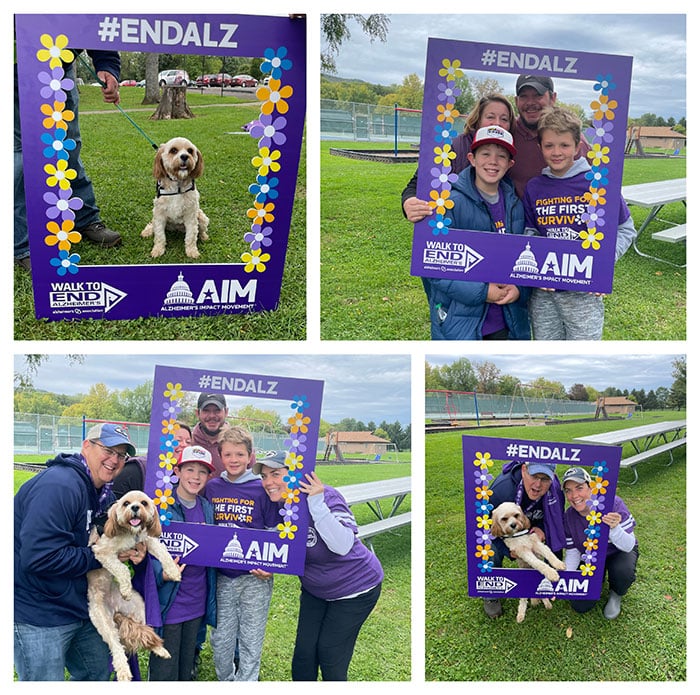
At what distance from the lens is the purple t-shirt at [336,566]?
3018 mm

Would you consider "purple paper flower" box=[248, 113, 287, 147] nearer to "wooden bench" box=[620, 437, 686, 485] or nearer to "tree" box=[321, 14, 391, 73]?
"tree" box=[321, 14, 391, 73]

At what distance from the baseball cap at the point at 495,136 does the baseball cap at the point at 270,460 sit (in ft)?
5.21

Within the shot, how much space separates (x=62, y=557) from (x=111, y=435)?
0.54m

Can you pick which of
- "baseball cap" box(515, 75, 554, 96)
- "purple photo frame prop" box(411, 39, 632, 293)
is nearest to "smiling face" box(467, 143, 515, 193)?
"purple photo frame prop" box(411, 39, 632, 293)

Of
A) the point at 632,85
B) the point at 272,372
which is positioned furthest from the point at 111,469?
the point at 632,85

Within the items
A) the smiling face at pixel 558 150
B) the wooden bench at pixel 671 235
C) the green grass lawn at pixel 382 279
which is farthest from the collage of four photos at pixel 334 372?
the wooden bench at pixel 671 235

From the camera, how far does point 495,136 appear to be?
2764 millimetres

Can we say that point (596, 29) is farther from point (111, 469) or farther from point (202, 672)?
point (202, 672)

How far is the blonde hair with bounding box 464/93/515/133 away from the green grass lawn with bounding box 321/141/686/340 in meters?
0.84

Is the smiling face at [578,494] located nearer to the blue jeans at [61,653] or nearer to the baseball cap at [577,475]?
the baseball cap at [577,475]

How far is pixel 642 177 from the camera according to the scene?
136 inches

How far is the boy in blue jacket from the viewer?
9.19ft

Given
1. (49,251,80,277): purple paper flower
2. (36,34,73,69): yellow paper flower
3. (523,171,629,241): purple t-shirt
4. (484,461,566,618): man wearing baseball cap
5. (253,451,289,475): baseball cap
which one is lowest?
(484,461,566,618): man wearing baseball cap

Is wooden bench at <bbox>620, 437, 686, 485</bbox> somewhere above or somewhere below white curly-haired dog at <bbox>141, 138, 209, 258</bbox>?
below
